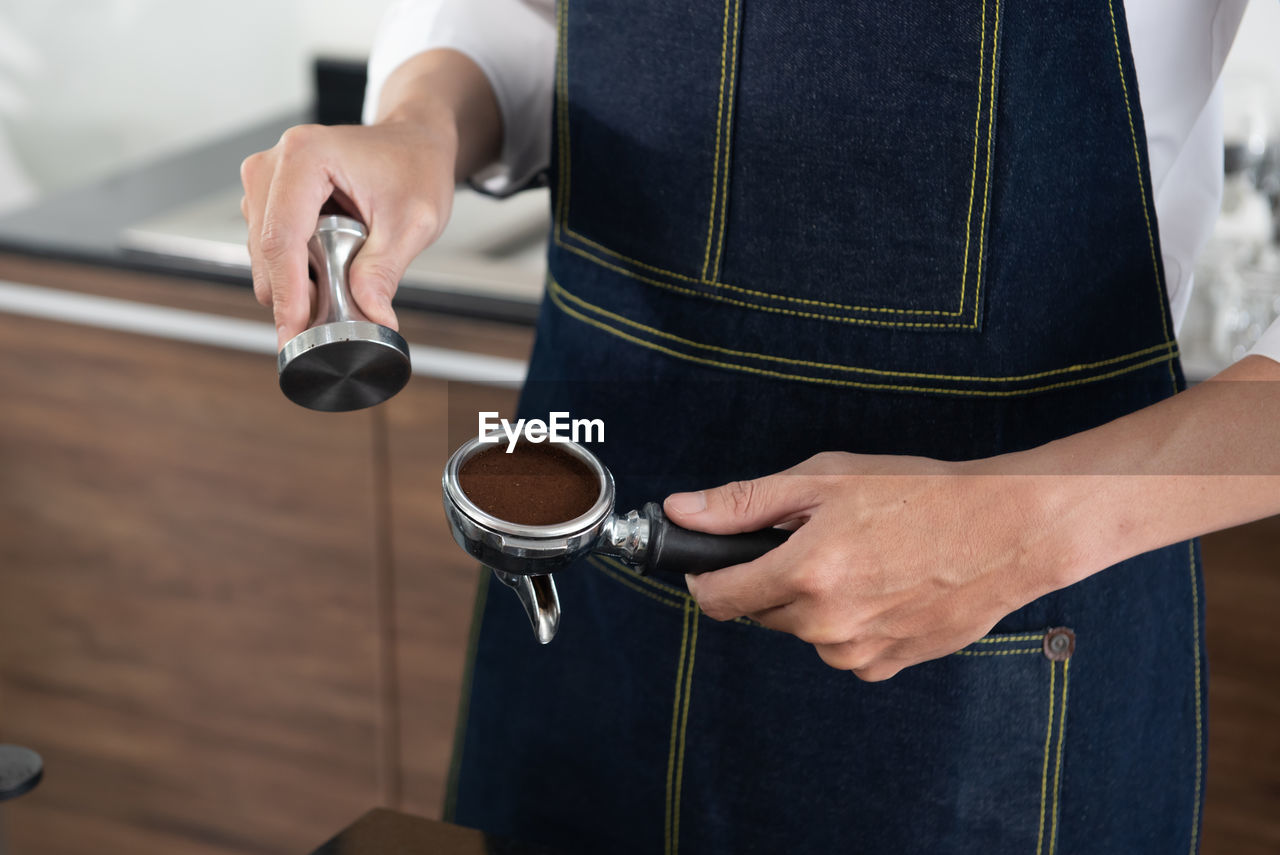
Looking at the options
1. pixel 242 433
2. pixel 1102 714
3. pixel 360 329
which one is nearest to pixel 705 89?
pixel 360 329

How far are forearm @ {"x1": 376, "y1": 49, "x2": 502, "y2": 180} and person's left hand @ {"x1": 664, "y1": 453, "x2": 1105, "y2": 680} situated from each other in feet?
1.13

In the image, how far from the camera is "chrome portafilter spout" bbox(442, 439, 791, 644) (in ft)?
1.95

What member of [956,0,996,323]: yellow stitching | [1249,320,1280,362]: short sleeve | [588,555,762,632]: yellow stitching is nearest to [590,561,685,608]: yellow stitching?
[588,555,762,632]: yellow stitching

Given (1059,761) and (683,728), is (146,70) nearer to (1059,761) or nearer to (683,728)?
(683,728)

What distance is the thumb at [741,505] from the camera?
2.14 feet

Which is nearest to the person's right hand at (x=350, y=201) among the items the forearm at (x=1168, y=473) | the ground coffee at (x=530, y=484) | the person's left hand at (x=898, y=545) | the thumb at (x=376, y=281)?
the thumb at (x=376, y=281)

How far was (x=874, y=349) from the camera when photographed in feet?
2.44

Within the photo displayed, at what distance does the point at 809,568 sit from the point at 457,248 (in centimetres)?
114

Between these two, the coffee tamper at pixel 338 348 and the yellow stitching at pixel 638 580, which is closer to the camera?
the coffee tamper at pixel 338 348

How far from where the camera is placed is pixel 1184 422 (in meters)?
0.64

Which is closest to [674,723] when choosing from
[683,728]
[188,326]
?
[683,728]

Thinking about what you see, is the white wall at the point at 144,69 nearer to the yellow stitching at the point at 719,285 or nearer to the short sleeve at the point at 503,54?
→ the short sleeve at the point at 503,54

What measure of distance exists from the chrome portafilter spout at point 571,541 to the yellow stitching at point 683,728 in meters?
0.14

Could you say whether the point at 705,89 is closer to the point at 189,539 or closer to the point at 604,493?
the point at 604,493
